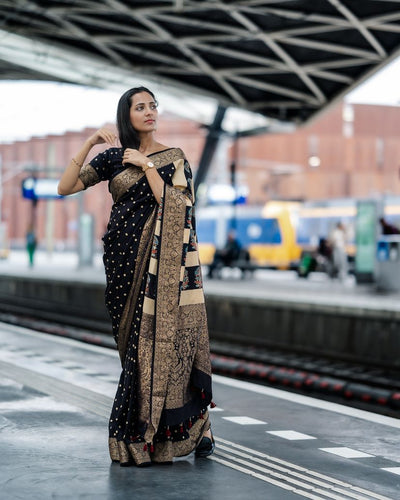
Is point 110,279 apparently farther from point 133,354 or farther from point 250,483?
point 250,483

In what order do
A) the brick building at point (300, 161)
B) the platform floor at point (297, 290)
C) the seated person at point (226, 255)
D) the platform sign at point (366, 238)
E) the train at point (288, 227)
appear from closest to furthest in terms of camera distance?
the platform floor at point (297, 290), the platform sign at point (366, 238), the seated person at point (226, 255), the train at point (288, 227), the brick building at point (300, 161)

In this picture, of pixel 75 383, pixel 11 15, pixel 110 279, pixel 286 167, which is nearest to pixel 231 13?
pixel 11 15

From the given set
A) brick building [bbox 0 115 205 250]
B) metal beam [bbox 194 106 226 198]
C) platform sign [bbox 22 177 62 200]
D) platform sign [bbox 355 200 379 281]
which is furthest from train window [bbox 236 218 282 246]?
brick building [bbox 0 115 205 250]

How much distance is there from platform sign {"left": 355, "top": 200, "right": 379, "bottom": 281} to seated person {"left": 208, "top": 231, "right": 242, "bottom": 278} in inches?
215

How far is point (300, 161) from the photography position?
70312 millimetres

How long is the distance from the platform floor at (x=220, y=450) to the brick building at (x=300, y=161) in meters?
59.2

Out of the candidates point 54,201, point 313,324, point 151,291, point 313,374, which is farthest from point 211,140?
point 54,201

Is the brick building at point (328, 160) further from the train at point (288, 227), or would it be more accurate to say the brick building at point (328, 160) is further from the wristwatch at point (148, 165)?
the wristwatch at point (148, 165)

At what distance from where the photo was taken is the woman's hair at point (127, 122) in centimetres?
423

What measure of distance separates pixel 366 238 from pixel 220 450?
1941 centimetres

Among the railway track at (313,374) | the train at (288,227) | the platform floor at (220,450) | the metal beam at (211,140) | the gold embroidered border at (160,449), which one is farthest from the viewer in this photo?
the train at (288,227)

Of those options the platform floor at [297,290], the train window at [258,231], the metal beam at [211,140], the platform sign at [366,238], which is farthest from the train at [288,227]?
the platform sign at [366,238]

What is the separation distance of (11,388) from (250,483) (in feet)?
8.58

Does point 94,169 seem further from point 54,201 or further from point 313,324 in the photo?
point 54,201
